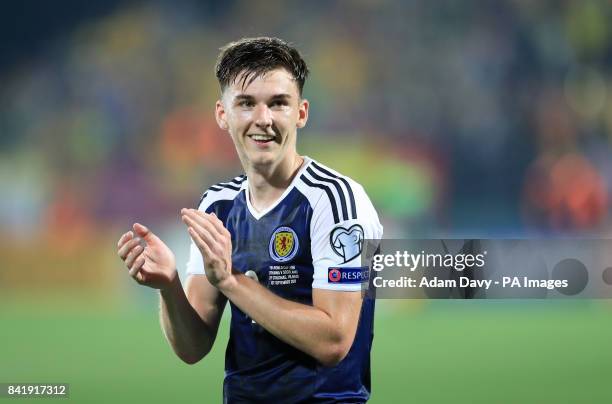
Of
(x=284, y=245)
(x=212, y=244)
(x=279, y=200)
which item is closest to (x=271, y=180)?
(x=279, y=200)

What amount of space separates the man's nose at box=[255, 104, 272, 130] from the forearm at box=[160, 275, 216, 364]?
21.0 inches

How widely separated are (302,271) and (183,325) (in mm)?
423

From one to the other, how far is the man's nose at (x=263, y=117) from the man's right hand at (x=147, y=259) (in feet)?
1.52

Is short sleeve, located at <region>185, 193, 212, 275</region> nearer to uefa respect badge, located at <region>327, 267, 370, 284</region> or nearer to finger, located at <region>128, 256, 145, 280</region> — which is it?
finger, located at <region>128, 256, 145, 280</region>

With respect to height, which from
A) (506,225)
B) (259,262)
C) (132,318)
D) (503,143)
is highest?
(503,143)

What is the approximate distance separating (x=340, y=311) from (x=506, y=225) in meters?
11.0

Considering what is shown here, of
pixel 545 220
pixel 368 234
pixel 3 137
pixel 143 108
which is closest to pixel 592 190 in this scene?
pixel 545 220

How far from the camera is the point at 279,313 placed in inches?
100

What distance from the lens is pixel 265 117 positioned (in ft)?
9.00

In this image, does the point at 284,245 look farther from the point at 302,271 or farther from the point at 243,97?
the point at 243,97

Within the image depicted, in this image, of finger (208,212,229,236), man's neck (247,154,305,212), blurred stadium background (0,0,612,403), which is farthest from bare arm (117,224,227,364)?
blurred stadium background (0,0,612,403)

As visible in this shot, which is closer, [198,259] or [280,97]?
[280,97]

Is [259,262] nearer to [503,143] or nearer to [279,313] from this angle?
[279,313]

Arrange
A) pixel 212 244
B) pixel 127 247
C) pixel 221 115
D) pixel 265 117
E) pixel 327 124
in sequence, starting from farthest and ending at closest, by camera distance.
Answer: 1. pixel 327 124
2. pixel 221 115
3. pixel 265 117
4. pixel 127 247
5. pixel 212 244
